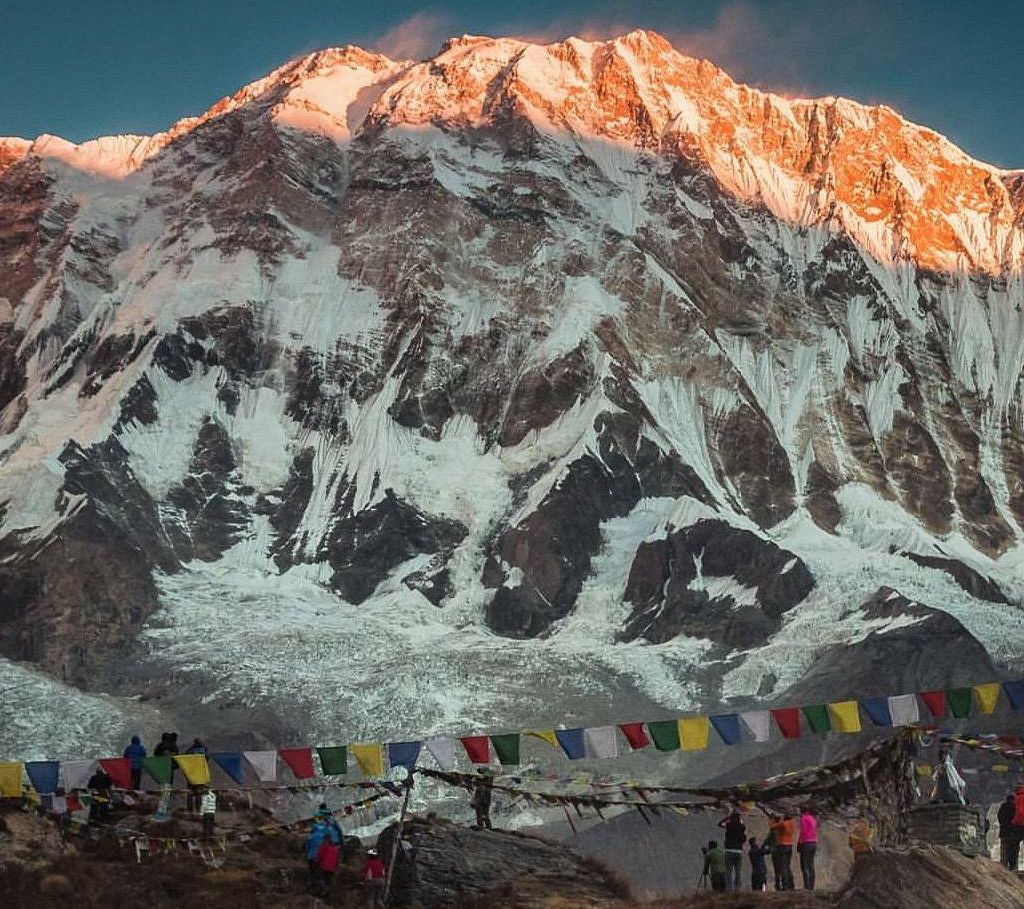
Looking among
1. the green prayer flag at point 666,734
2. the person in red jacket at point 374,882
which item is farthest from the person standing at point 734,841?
the person in red jacket at point 374,882

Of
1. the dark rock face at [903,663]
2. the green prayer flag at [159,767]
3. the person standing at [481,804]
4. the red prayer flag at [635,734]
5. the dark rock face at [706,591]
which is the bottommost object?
the person standing at [481,804]

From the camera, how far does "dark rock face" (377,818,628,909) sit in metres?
36.1

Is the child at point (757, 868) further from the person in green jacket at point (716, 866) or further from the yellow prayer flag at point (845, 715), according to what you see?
the yellow prayer flag at point (845, 715)

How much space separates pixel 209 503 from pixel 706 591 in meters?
44.8

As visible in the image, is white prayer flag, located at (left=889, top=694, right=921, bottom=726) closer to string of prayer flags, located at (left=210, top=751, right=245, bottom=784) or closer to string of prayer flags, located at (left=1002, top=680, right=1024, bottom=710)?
string of prayer flags, located at (left=1002, top=680, right=1024, bottom=710)

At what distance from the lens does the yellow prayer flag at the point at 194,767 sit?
39188 millimetres

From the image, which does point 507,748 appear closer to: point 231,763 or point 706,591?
point 231,763

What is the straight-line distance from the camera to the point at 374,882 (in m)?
35.6

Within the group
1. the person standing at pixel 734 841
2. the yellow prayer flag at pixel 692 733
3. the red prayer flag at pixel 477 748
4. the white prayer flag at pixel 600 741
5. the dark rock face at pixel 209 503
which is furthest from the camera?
the dark rock face at pixel 209 503

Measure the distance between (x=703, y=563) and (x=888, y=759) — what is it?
10912 cm

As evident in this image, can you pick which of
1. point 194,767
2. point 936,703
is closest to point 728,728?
point 936,703

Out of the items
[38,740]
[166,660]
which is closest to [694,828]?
[38,740]

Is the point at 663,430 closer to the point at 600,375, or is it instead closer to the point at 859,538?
the point at 600,375

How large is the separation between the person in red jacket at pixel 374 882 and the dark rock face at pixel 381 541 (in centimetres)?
11181
